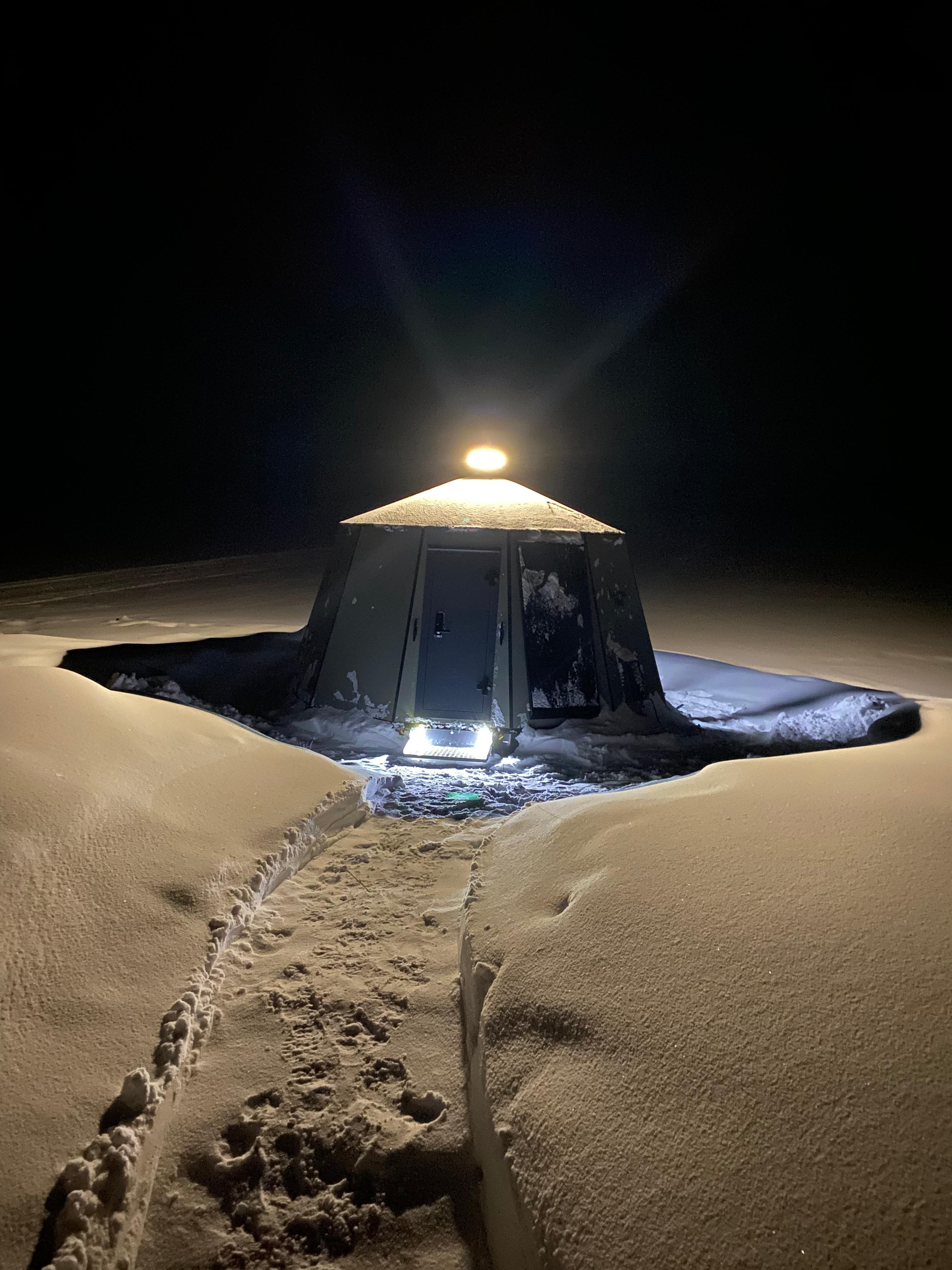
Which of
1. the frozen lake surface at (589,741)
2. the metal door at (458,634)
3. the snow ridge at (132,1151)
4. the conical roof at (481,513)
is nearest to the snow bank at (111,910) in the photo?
the snow ridge at (132,1151)

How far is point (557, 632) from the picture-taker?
19.5ft

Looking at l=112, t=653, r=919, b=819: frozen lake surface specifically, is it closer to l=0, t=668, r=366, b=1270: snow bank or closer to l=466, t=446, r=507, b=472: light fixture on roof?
l=0, t=668, r=366, b=1270: snow bank

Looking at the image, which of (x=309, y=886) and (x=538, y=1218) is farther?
(x=309, y=886)

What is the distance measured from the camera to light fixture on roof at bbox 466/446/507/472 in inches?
286

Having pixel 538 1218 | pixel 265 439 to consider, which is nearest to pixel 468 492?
pixel 538 1218

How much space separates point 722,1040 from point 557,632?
14.3 ft

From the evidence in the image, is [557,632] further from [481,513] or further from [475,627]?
[481,513]

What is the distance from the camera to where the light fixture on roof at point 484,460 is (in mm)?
7262

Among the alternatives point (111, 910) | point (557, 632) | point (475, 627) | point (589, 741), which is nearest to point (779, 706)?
point (589, 741)

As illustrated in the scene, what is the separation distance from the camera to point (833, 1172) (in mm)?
1389

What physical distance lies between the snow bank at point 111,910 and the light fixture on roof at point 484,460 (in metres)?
4.35

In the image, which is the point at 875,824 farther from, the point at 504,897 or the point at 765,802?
the point at 504,897

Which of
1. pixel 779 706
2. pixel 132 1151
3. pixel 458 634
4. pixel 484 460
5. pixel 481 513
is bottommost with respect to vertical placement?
pixel 132 1151

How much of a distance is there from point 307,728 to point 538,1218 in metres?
4.70
